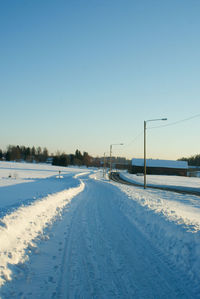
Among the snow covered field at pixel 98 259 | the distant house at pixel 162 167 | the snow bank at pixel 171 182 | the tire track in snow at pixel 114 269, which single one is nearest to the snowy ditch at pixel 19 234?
the snow covered field at pixel 98 259

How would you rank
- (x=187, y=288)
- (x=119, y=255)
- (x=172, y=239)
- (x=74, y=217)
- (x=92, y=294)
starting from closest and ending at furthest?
(x=92, y=294) → (x=187, y=288) → (x=119, y=255) → (x=172, y=239) → (x=74, y=217)

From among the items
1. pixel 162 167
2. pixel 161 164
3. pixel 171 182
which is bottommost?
pixel 171 182

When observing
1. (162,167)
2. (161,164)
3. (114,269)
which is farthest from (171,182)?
(114,269)

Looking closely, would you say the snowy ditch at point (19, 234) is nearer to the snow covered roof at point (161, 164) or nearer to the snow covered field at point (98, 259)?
the snow covered field at point (98, 259)

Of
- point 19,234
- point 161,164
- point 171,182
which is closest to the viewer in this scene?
point 19,234

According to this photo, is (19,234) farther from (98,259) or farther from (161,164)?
(161,164)

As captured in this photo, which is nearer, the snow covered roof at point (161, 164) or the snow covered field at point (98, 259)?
the snow covered field at point (98, 259)

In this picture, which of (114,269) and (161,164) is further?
(161,164)

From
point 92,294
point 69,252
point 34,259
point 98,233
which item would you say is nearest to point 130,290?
point 92,294

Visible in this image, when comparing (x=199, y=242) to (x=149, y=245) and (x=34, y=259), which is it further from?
(x=34, y=259)

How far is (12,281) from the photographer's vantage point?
4609mm

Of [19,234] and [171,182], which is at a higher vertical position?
[19,234]

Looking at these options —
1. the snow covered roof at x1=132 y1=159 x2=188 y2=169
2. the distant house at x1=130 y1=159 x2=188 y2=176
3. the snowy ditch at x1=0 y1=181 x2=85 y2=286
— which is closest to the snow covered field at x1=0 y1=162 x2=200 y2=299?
the snowy ditch at x1=0 y1=181 x2=85 y2=286

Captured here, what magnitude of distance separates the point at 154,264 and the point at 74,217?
19.2 ft
